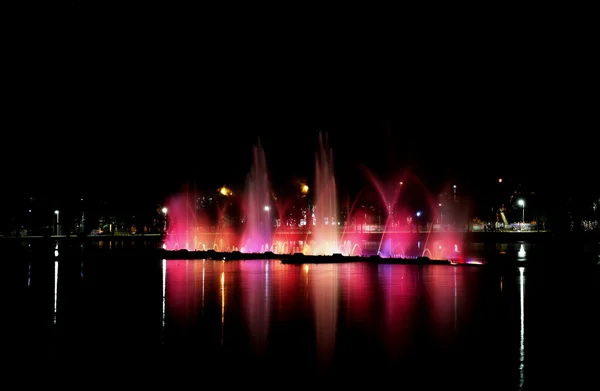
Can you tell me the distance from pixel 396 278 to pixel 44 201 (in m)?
53.5

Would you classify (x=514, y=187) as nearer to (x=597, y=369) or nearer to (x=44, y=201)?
(x=44, y=201)

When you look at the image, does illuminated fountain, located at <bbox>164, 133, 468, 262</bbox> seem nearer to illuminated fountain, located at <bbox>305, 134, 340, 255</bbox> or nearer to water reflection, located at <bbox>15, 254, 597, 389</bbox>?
illuminated fountain, located at <bbox>305, 134, 340, 255</bbox>

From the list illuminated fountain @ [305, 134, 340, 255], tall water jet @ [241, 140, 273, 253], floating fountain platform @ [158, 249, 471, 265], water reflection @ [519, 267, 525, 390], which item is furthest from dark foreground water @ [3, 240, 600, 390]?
tall water jet @ [241, 140, 273, 253]

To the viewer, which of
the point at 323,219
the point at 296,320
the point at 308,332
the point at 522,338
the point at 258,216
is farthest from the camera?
the point at 258,216

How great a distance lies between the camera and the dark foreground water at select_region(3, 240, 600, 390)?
25.0 ft

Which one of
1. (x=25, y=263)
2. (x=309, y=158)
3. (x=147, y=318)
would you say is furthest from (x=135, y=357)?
(x=309, y=158)

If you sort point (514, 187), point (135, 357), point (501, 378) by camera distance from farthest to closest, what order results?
point (514, 187)
point (135, 357)
point (501, 378)

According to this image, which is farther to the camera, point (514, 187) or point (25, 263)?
point (514, 187)

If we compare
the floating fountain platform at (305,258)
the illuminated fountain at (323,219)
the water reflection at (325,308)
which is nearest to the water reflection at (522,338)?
the water reflection at (325,308)

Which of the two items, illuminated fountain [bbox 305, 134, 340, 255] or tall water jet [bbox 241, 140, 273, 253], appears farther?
tall water jet [bbox 241, 140, 273, 253]

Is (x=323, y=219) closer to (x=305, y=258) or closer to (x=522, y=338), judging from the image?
(x=305, y=258)

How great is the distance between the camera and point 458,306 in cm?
1295

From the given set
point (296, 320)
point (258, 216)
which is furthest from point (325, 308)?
point (258, 216)

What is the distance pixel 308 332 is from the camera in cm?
1019
